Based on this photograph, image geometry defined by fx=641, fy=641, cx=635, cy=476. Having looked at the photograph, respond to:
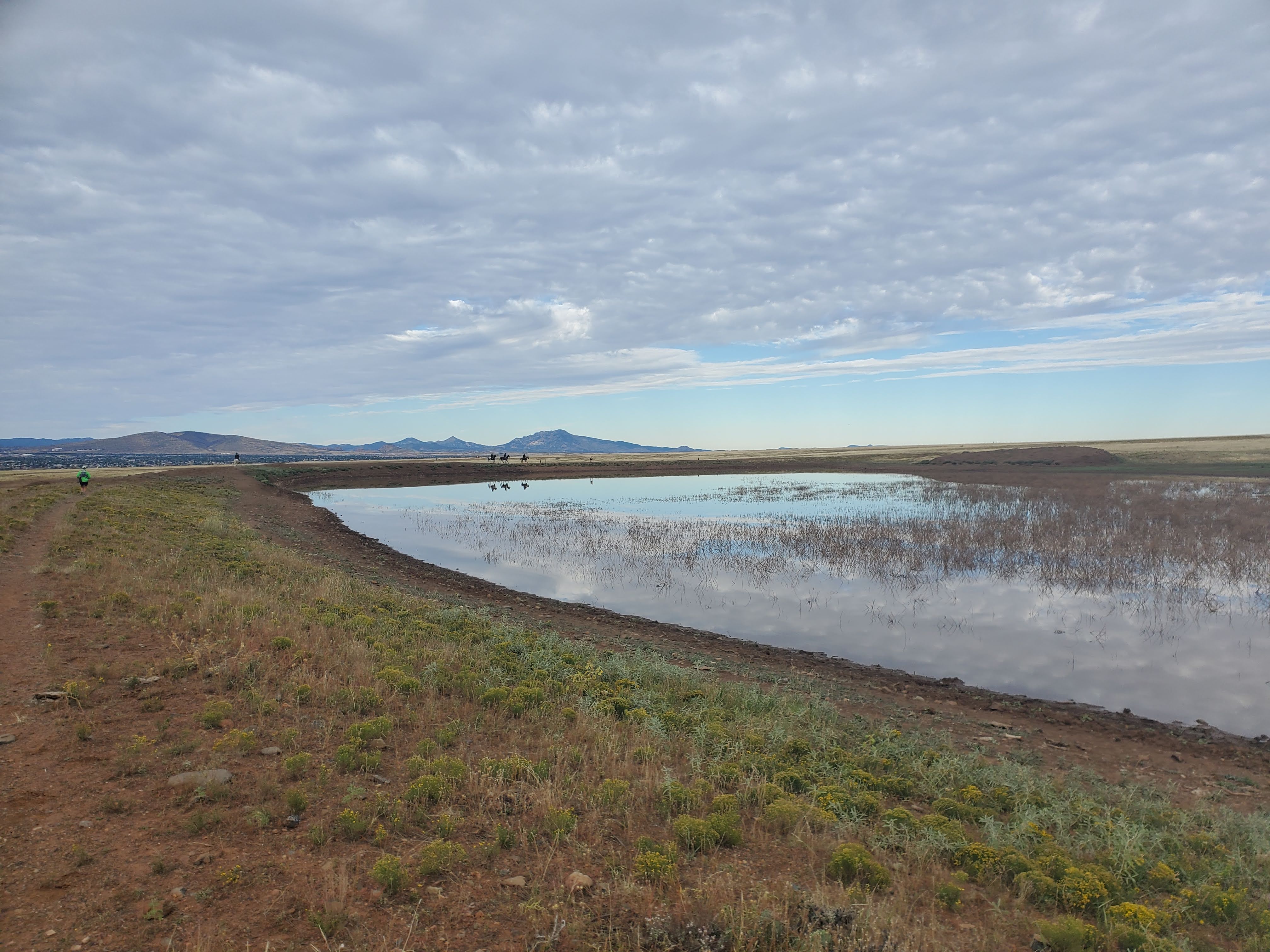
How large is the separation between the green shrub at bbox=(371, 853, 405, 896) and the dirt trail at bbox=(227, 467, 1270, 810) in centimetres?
930

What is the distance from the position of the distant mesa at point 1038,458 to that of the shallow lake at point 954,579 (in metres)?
36.4

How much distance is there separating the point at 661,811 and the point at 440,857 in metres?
2.49

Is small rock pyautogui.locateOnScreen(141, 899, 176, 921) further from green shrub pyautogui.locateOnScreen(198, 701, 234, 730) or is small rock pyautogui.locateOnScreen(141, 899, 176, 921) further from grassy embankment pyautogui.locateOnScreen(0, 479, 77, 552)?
grassy embankment pyautogui.locateOnScreen(0, 479, 77, 552)

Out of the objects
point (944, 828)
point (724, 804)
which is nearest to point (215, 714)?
point (724, 804)

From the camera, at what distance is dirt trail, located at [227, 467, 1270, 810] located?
1020 centimetres

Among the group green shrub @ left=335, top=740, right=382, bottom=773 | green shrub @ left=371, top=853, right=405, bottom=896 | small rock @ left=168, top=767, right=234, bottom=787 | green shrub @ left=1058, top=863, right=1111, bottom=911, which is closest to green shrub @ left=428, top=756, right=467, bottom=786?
green shrub @ left=335, top=740, right=382, bottom=773

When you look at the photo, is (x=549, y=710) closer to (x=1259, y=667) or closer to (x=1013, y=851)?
(x=1013, y=851)

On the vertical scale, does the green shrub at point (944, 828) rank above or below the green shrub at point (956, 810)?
above

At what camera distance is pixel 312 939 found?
4.98 metres

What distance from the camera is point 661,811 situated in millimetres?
7270

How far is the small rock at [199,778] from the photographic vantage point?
23.2ft

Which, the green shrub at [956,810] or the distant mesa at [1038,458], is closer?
the green shrub at [956,810]

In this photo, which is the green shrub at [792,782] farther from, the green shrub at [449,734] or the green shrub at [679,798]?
the green shrub at [449,734]

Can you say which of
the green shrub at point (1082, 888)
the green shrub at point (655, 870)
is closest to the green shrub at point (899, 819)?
the green shrub at point (1082, 888)
